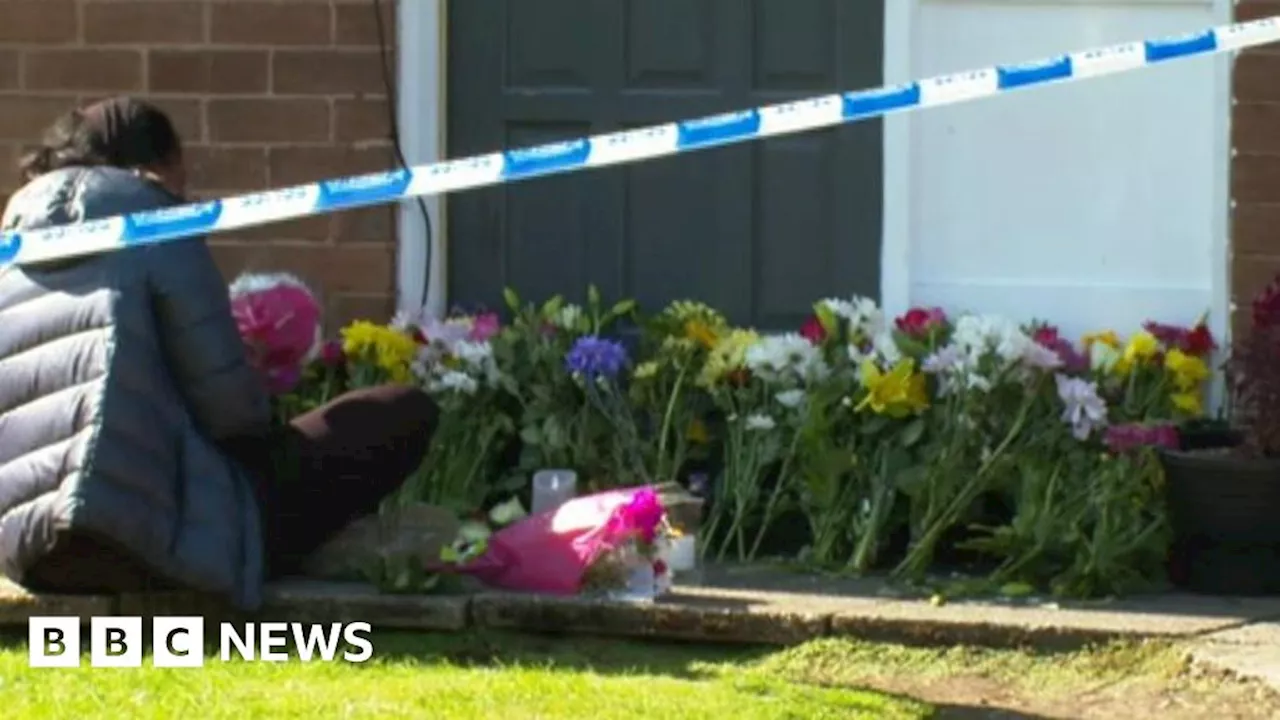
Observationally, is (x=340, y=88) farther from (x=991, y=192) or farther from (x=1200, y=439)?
(x=1200, y=439)

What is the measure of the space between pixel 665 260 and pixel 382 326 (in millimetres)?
809

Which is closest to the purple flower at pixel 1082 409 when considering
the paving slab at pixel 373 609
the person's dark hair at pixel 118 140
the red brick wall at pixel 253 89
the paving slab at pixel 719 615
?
the paving slab at pixel 719 615

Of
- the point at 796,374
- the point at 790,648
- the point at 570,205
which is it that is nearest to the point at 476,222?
the point at 570,205

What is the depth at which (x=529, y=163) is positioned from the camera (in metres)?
6.14

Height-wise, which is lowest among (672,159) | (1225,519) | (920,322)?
(1225,519)

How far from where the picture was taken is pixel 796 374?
25.5 ft

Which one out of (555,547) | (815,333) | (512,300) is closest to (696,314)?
(815,333)

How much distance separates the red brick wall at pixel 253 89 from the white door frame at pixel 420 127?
0.05 metres

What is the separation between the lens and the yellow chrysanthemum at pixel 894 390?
7.57 m

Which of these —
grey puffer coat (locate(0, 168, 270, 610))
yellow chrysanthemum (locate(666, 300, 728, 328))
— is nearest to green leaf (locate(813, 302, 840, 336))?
yellow chrysanthemum (locate(666, 300, 728, 328))

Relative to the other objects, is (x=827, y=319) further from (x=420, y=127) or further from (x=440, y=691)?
(x=440, y=691)

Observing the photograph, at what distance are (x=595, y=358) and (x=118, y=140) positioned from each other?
4.84 feet

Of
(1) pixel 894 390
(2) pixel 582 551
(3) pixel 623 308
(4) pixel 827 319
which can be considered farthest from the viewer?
(3) pixel 623 308

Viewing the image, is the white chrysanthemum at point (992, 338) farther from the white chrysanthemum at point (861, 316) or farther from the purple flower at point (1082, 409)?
the white chrysanthemum at point (861, 316)
